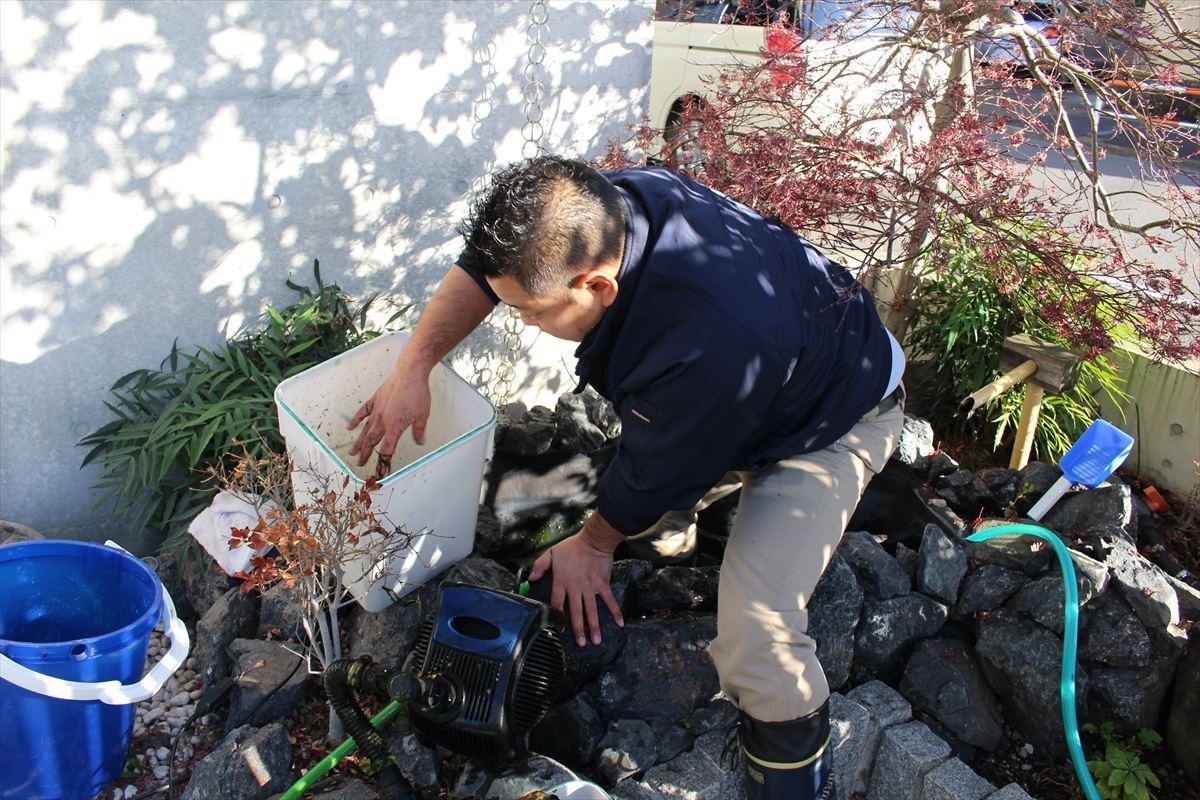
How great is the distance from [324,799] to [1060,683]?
2061 mm

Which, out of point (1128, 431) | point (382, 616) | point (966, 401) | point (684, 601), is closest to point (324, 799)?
point (382, 616)

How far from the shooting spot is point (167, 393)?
323cm

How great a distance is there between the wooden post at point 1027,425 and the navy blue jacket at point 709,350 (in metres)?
1.43

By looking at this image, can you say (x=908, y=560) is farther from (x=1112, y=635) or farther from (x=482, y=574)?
(x=482, y=574)

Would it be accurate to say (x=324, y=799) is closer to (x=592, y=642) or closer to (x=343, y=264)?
(x=592, y=642)

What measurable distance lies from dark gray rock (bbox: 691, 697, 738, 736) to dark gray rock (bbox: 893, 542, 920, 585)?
774 mm

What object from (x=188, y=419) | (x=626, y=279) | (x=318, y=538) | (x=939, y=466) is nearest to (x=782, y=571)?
(x=626, y=279)

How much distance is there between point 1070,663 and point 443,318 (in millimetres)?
2010

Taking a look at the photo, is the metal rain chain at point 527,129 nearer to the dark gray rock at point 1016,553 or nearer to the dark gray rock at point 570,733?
the dark gray rock at point 570,733

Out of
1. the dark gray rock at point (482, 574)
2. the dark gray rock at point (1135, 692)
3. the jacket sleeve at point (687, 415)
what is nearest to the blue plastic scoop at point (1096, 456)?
the dark gray rock at point (1135, 692)

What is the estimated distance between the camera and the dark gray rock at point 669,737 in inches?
99.4

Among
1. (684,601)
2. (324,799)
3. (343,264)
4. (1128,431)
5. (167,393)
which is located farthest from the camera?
(1128,431)

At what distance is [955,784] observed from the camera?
249cm

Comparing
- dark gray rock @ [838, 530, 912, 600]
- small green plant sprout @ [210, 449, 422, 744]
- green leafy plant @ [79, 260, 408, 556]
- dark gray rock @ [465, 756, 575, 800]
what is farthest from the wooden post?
green leafy plant @ [79, 260, 408, 556]
